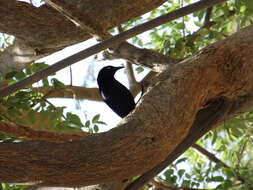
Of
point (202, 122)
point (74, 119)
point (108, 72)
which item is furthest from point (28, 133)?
point (108, 72)

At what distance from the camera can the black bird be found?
13.0ft

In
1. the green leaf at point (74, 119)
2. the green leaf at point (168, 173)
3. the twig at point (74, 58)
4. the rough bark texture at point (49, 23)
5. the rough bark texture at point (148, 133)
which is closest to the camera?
the rough bark texture at point (148, 133)

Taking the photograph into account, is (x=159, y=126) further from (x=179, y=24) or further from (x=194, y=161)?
(x=194, y=161)

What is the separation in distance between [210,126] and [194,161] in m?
2.87

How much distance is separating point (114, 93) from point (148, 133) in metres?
1.54

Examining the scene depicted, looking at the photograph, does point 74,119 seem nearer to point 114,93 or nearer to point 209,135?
point 114,93

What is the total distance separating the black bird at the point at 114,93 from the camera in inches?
156

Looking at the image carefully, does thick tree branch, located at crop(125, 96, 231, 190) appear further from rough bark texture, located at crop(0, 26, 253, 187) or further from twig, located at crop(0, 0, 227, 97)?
twig, located at crop(0, 0, 227, 97)

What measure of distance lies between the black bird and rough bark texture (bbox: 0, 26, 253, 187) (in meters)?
1.01

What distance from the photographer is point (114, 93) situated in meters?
4.06

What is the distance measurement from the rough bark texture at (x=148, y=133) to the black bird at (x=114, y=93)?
3.31 feet

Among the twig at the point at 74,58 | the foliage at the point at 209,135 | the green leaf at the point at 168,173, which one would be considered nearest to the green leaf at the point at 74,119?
the foliage at the point at 209,135

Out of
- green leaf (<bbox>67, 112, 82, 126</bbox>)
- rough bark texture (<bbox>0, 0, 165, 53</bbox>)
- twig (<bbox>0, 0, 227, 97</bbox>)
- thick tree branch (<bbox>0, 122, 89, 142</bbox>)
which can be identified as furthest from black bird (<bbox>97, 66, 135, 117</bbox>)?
twig (<bbox>0, 0, 227, 97</bbox>)

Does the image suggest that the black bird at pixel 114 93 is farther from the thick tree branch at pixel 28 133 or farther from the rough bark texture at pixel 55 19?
the thick tree branch at pixel 28 133
